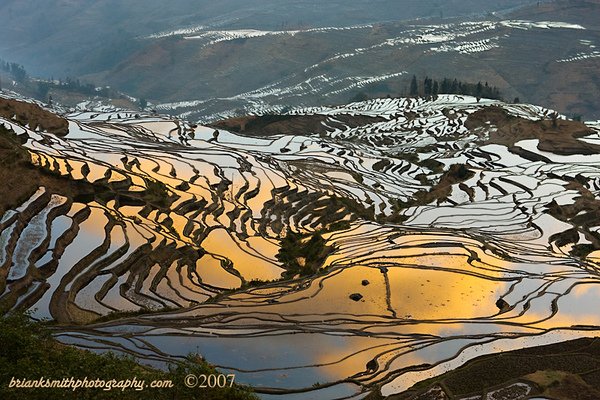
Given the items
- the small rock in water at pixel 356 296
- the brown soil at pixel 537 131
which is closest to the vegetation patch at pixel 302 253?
the small rock in water at pixel 356 296

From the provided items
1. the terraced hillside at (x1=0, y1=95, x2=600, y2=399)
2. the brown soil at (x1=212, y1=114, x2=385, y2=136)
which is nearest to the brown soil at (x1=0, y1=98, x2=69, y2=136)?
the terraced hillside at (x1=0, y1=95, x2=600, y2=399)

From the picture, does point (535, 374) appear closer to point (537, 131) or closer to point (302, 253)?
point (302, 253)

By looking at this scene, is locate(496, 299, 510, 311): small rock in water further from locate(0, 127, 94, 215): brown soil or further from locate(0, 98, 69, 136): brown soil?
locate(0, 98, 69, 136): brown soil


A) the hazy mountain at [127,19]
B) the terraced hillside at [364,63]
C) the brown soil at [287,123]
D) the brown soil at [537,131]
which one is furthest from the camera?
the hazy mountain at [127,19]

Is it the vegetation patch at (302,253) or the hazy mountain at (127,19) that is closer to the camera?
the vegetation patch at (302,253)

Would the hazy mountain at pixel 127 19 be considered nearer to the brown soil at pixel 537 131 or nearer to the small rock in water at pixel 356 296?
the brown soil at pixel 537 131

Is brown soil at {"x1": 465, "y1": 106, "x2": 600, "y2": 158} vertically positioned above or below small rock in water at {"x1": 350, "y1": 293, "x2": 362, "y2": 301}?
below

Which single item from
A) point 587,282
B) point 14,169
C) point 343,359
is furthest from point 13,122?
point 587,282
